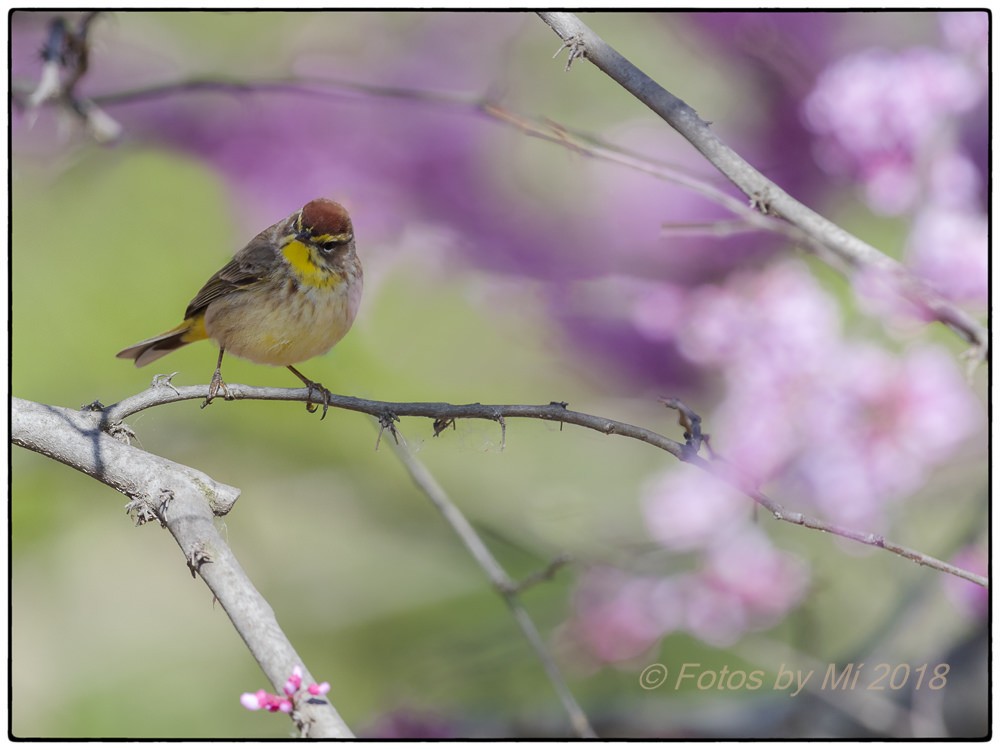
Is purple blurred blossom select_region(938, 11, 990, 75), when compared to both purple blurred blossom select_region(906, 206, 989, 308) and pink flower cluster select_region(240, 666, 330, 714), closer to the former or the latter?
purple blurred blossom select_region(906, 206, 989, 308)

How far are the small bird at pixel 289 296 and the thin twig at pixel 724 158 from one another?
0.41m

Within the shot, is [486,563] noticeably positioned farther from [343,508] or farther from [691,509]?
[343,508]

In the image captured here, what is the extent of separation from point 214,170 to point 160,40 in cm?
23

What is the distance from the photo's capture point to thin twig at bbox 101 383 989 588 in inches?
34.1

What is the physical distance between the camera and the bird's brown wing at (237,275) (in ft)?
3.97

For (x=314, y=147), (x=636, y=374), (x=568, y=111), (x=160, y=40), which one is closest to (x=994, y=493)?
(x=636, y=374)

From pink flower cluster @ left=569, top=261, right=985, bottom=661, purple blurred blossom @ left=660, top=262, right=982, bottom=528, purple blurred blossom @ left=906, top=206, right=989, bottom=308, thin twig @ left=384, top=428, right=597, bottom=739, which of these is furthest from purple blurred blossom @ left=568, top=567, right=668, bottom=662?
purple blurred blossom @ left=906, top=206, right=989, bottom=308

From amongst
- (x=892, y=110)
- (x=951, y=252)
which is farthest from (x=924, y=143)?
(x=951, y=252)

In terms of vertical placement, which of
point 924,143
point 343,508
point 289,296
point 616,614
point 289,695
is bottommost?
point 289,695

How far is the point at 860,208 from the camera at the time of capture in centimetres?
180

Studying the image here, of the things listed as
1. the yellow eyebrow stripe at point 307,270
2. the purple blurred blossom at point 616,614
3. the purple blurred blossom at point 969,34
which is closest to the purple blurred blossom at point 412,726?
the purple blurred blossom at point 616,614

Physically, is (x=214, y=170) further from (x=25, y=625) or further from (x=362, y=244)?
(x=25, y=625)

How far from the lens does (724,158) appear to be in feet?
2.95

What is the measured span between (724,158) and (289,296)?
1.80ft
